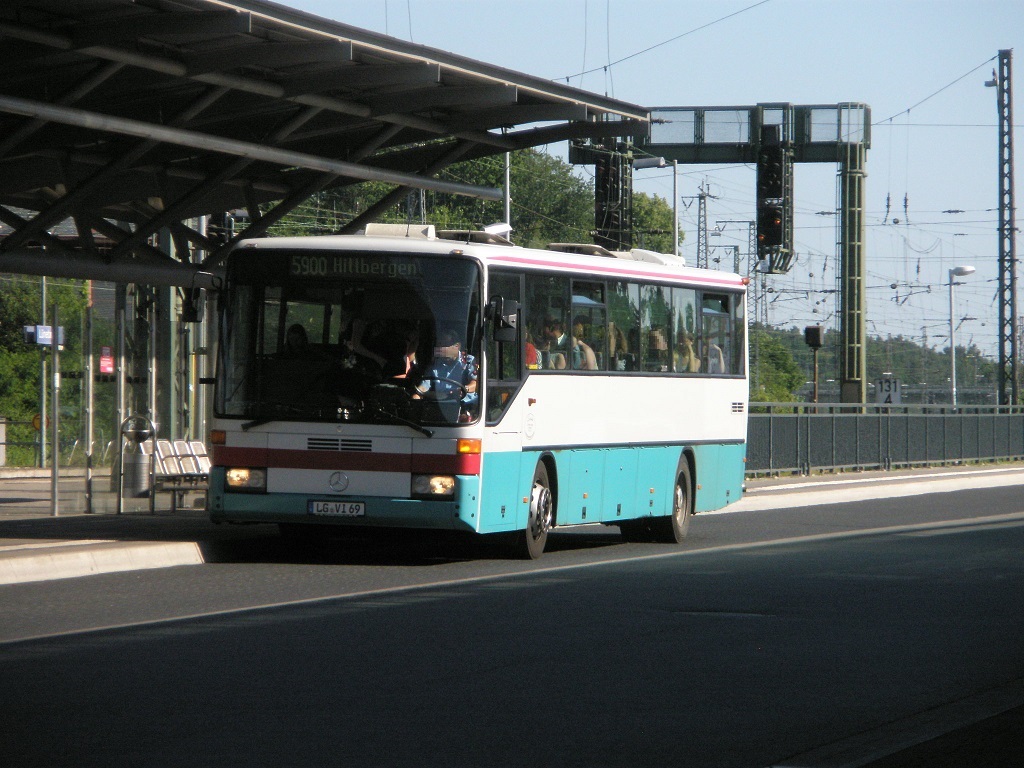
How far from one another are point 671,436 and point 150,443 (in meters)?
5.88

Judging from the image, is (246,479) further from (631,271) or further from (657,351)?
(657,351)

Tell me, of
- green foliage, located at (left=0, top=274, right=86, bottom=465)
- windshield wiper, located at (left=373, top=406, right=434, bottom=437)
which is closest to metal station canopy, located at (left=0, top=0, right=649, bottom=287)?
windshield wiper, located at (left=373, top=406, right=434, bottom=437)

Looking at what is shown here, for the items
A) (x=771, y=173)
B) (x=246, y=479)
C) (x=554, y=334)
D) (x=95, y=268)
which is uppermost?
(x=771, y=173)

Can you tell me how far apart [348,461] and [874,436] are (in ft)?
86.5

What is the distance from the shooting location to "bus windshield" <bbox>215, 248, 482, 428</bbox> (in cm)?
1577

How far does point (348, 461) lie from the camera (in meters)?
15.7

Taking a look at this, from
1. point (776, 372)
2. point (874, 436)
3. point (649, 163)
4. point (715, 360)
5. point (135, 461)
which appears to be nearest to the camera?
point (135, 461)

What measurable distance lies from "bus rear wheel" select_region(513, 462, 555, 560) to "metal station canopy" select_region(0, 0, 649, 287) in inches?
146

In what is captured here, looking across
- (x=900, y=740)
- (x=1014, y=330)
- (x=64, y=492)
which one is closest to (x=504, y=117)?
(x=64, y=492)

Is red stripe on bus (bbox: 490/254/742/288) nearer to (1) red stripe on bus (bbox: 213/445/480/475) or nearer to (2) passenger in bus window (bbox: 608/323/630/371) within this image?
(2) passenger in bus window (bbox: 608/323/630/371)

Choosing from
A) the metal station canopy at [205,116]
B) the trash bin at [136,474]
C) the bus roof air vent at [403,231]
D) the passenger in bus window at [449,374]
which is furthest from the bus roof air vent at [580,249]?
the trash bin at [136,474]

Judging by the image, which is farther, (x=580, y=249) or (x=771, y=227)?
(x=771, y=227)

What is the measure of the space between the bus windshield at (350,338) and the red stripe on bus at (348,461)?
0.99 feet

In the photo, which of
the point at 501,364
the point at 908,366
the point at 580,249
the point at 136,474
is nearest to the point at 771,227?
the point at 580,249
